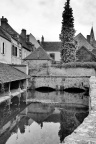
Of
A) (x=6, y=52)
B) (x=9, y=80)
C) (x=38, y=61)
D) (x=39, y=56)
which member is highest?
(x=39, y=56)

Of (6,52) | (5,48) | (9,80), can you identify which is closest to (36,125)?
(9,80)

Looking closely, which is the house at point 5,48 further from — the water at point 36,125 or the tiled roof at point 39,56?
the tiled roof at point 39,56

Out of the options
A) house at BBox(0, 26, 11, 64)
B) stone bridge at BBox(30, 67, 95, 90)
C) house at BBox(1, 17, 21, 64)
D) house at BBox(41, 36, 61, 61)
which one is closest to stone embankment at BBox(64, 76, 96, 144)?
house at BBox(0, 26, 11, 64)

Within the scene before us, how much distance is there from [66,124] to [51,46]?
36.6 m

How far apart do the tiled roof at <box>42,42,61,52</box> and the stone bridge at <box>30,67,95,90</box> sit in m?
17.9

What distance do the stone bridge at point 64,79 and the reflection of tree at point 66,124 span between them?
13028 millimetres

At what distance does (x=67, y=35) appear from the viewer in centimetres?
3366

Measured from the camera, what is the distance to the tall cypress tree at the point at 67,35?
33531 millimetres

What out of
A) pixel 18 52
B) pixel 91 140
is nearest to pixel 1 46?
pixel 18 52

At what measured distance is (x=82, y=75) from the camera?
88.8 feet

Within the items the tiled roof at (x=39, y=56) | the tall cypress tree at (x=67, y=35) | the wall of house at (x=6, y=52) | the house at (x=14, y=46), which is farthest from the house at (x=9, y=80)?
the tall cypress tree at (x=67, y=35)

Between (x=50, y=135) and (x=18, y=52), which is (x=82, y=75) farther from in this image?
(x=50, y=135)

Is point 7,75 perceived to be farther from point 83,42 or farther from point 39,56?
point 83,42

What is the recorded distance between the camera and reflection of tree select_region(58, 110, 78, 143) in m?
8.57
